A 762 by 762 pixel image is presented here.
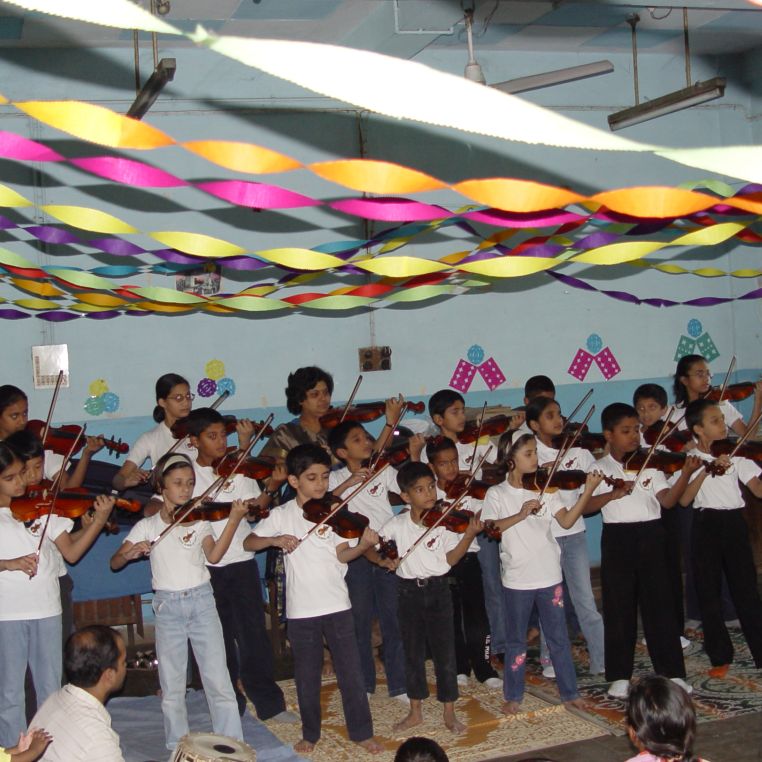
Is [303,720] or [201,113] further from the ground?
[201,113]

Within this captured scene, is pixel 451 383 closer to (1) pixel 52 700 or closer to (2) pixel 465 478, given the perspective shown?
(2) pixel 465 478

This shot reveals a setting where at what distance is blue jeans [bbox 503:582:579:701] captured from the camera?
4297 millimetres

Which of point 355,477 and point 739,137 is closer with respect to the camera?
point 355,477

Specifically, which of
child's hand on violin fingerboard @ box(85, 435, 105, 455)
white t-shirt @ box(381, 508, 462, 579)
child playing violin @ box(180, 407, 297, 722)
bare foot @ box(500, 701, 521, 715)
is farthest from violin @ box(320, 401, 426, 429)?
bare foot @ box(500, 701, 521, 715)

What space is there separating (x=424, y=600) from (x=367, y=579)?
0.48 meters

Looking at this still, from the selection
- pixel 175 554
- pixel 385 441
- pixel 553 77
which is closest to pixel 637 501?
pixel 385 441

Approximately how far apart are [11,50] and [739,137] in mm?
4705


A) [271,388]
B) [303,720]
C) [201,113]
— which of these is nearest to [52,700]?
[303,720]

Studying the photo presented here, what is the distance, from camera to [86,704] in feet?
9.32

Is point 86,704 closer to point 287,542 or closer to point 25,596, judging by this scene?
point 25,596

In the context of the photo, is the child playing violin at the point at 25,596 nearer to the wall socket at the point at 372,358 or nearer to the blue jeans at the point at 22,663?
the blue jeans at the point at 22,663

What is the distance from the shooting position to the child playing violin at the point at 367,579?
4.59m

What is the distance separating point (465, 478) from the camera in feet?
14.5

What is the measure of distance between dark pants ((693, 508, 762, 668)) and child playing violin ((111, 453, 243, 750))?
2.08m
